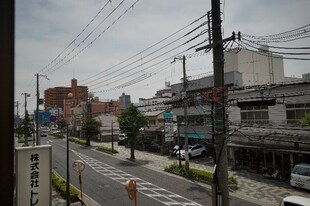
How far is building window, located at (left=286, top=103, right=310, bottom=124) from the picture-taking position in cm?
2550

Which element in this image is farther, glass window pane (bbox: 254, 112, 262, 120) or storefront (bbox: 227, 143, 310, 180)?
glass window pane (bbox: 254, 112, 262, 120)

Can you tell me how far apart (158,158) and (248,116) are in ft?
49.0

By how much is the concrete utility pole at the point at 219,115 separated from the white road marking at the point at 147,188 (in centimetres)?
1070

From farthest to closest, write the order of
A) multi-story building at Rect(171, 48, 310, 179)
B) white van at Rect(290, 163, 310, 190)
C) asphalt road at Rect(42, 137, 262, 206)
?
1. multi-story building at Rect(171, 48, 310, 179)
2. white van at Rect(290, 163, 310, 190)
3. asphalt road at Rect(42, 137, 262, 206)

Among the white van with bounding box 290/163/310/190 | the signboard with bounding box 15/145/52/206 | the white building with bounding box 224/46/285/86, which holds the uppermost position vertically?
the white building with bounding box 224/46/285/86

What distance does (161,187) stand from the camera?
2517 cm

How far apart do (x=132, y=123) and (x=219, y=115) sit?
90.8 feet

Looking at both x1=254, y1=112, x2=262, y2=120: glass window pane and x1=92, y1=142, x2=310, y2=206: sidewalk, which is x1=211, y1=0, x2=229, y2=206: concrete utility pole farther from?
x1=254, y1=112, x2=262, y2=120: glass window pane

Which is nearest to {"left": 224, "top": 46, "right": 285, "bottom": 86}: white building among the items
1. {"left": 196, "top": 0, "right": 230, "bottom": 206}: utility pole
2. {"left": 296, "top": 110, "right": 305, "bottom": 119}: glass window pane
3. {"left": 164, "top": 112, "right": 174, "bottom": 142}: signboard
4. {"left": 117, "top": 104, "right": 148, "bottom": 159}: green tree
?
{"left": 296, "top": 110, "right": 305, "bottom": 119}: glass window pane

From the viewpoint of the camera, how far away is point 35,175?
37.6 feet

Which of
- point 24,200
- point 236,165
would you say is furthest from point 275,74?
point 24,200

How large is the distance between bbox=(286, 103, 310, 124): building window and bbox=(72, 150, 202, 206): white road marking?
13.0 meters

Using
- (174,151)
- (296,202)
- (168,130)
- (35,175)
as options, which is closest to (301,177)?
(296,202)

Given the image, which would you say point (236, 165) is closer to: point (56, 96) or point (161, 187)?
point (161, 187)
